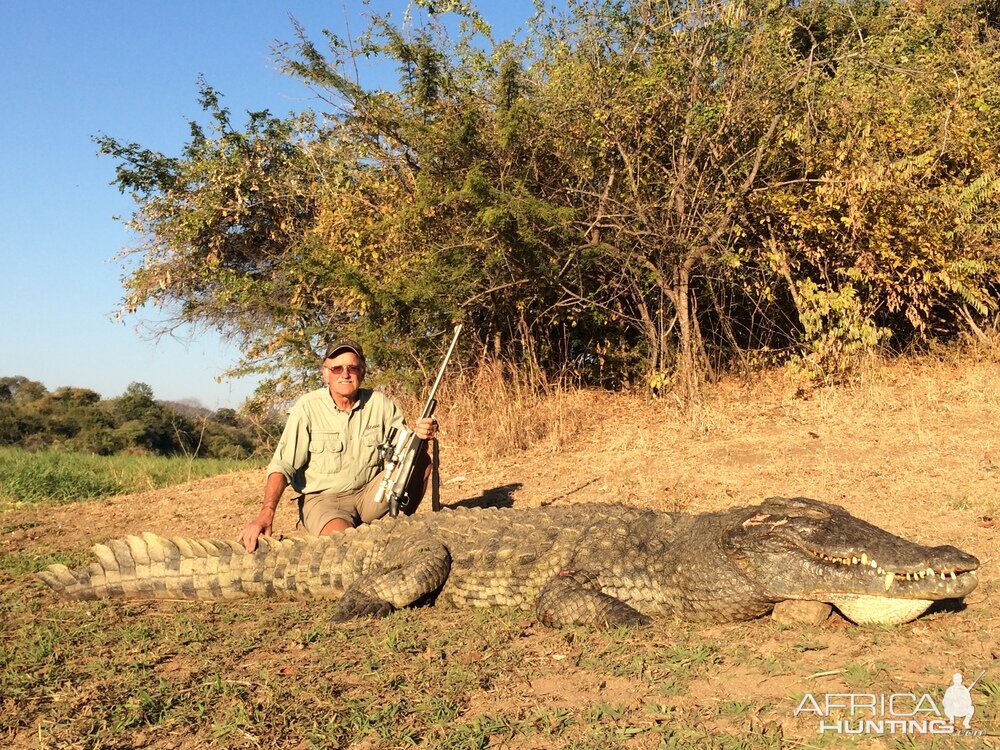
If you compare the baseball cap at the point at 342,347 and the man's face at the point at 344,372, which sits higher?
the baseball cap at the point at 342,347

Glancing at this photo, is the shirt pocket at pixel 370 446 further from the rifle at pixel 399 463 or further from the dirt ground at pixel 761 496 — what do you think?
the dirt ground at pixel 761 496

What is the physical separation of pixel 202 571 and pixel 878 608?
365 cm

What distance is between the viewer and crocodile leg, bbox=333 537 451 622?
176 inches

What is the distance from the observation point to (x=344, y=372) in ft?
18.8

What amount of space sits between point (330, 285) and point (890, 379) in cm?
682

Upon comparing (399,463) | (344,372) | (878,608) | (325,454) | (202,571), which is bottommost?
(878,608)

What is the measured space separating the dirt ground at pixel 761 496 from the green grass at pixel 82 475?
2.57 ft

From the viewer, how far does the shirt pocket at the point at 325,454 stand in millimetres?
5762

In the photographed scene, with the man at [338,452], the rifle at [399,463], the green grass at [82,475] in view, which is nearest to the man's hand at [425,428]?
the rifle at [399,463]

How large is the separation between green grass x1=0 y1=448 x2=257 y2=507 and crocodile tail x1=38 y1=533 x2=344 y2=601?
4.54 m

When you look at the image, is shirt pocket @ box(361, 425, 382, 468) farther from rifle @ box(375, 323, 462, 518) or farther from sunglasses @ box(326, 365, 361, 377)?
sunglasses @ box(326, 365, 361, 377)

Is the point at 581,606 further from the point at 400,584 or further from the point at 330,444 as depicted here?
the point at 330,444

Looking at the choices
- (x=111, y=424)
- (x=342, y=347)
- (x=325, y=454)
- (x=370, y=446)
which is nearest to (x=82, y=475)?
(x=325, y=454)

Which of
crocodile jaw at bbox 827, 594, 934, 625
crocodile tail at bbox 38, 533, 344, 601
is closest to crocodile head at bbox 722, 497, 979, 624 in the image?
crocodile jaw at bbox 827, 594, 934, 625
